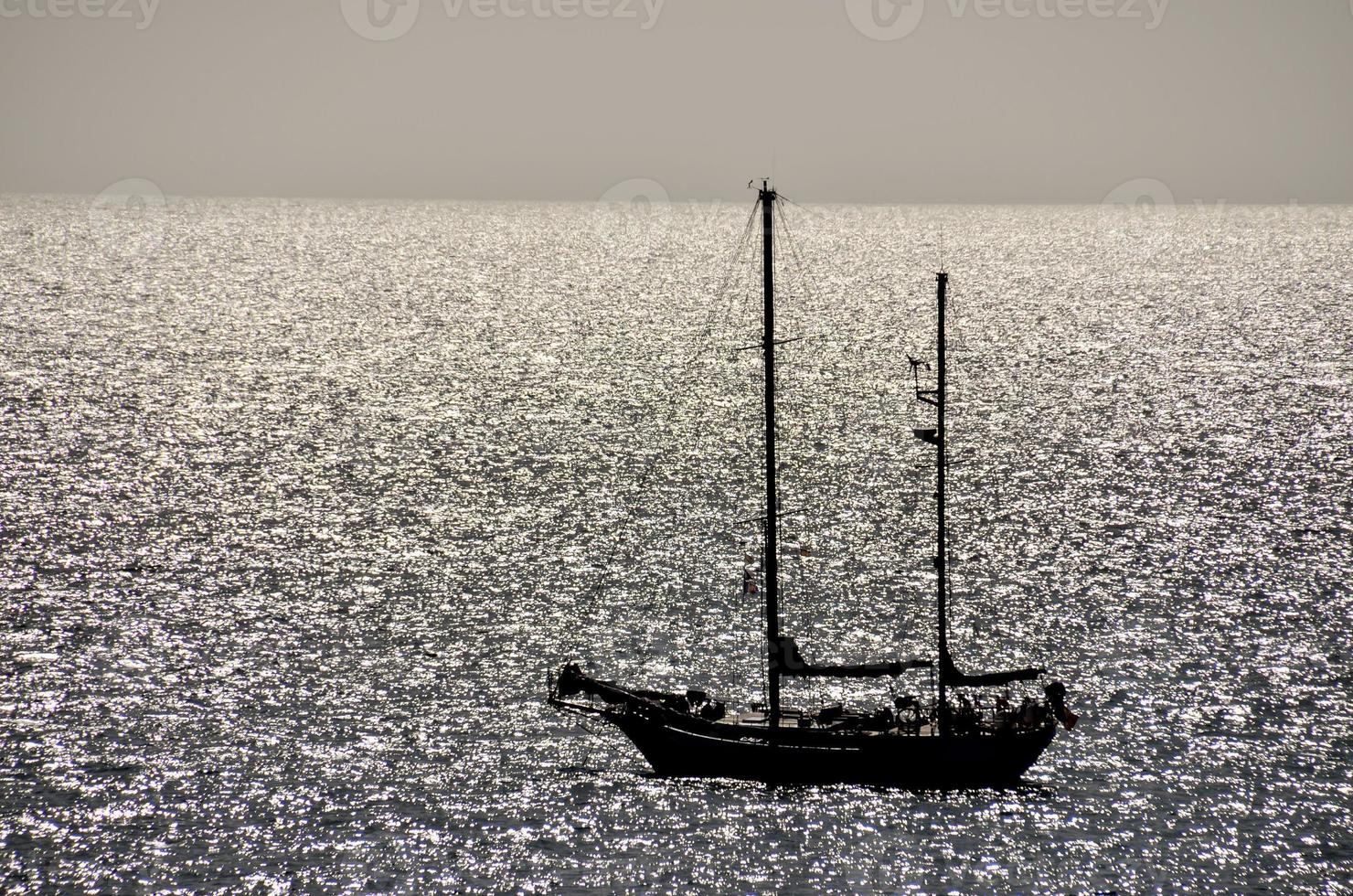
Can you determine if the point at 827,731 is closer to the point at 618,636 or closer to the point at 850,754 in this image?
the point at 850,754

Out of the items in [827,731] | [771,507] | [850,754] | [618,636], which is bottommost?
[850,754]

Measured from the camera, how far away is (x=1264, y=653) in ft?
260

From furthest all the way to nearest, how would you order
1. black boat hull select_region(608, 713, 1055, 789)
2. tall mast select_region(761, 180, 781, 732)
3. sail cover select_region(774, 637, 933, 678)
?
sail cover select_region(774, 637, 933, 678)
black boat hull select_region(608, 713, 1055, 789)
tall mast select_region(761, 180, 781, 732)

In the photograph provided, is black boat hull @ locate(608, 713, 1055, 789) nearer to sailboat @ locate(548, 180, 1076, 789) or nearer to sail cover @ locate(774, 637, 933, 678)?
sailboat @ locate(548, 180, 1076, 789)

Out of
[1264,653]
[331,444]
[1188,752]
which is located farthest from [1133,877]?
[331,444]

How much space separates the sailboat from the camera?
63.0m

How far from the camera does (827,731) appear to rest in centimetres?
6325

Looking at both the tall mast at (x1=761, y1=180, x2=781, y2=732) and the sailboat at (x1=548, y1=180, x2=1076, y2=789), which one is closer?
the tall mast at (x1=761, y1=180, x2=781, y2=732)

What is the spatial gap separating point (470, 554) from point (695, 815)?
4352 cm

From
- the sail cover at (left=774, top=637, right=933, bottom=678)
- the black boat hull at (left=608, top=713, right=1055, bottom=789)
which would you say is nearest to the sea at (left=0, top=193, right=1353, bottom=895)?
the black boat hull at (left=608, top=713, right=1055, bottom=789)

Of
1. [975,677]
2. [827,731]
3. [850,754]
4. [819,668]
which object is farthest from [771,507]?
[975,677]

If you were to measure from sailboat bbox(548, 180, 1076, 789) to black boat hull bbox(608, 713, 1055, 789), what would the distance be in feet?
0.13

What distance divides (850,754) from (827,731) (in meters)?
1.41

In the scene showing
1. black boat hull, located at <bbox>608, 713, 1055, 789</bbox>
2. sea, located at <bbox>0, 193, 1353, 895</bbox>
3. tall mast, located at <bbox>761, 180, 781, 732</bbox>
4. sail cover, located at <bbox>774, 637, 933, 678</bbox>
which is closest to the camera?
sea, located at <bbox>0, 193, 1353, 895</bbox>
